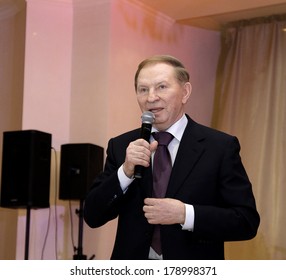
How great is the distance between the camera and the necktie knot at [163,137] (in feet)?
7.94

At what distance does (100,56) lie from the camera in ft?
19.3

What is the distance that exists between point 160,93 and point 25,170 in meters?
2.89

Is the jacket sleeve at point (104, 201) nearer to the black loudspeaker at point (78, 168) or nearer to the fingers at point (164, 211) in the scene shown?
the fingers at point (164, 211)

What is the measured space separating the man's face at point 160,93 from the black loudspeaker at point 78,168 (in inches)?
116

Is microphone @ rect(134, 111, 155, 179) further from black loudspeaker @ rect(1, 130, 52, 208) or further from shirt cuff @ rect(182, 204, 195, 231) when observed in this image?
black loudspeaker @ rect(1, 130, 52, 208)

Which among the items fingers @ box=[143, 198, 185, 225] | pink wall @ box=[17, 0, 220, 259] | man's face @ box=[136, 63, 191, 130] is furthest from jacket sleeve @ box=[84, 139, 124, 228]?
pink wall @ box=[17, 0, 220, 259]

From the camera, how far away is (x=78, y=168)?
5.39 m

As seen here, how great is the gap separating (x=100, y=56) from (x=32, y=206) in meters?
1.74

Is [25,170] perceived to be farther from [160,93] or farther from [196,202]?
[196,202]

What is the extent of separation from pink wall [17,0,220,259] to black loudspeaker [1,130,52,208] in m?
0.67

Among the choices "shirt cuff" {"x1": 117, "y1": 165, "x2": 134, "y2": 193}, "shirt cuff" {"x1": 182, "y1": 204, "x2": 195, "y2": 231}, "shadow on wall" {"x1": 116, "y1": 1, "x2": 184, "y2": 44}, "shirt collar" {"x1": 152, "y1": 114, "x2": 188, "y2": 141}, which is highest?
"shadow on wall" {"x1": 116, "y1": 1, "x2": 184, "y2": 44}

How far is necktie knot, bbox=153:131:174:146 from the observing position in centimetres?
242

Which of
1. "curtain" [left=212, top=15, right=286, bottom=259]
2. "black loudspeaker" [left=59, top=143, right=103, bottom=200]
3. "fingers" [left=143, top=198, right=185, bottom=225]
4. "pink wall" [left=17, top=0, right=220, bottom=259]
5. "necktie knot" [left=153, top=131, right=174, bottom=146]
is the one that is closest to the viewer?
"fingers" [left=143, top=198, right=185, bottom=225]

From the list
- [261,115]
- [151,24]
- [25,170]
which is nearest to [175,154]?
[25,170]
